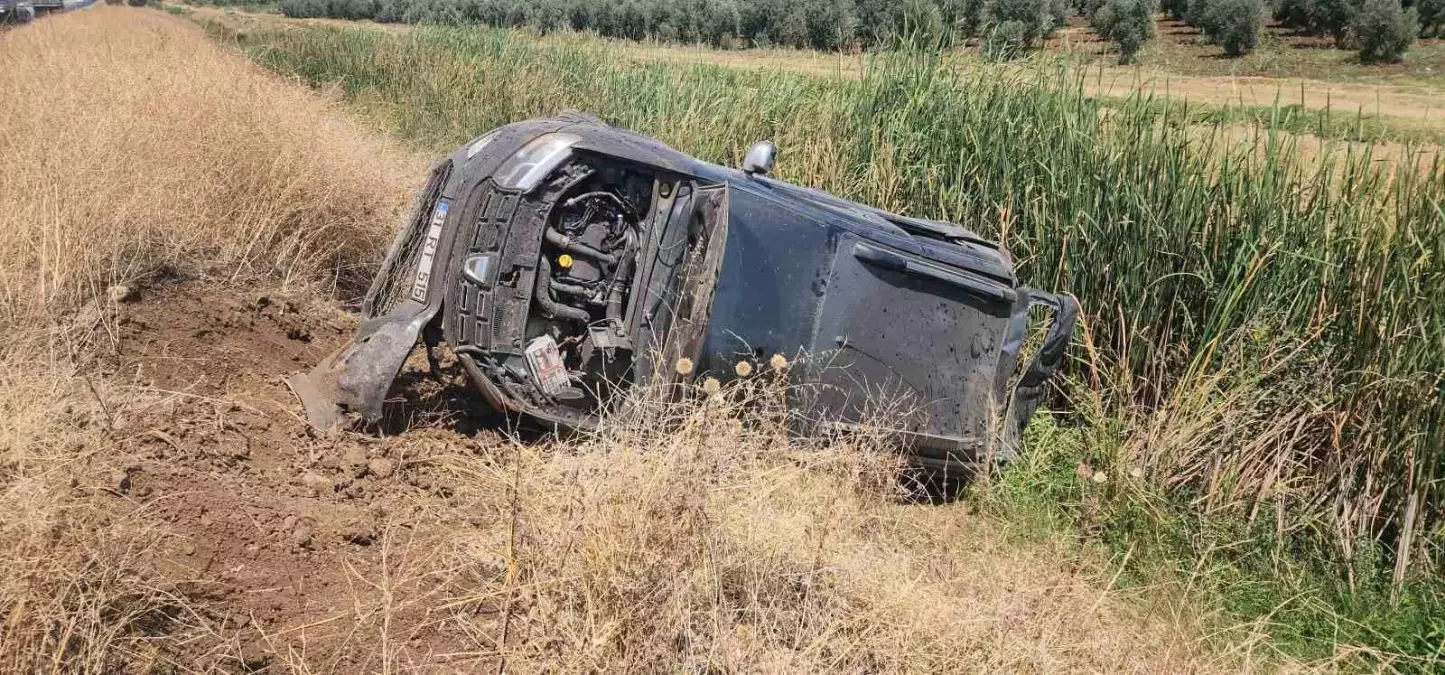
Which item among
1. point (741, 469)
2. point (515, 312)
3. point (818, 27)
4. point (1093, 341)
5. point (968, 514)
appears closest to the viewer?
point (741, 469)

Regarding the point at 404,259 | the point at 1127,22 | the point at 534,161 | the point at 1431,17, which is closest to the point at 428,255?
the point at 404,259

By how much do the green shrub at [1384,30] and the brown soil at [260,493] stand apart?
3508 centimetres

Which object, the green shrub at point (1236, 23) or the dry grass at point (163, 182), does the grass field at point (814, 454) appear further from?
the green shrub at point (1236, 23)

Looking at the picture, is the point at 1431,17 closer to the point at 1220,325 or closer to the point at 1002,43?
the point at 1002,43

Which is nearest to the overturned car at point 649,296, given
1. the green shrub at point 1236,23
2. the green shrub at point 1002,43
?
the green shrub at point 1002,43

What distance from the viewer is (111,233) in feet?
18.9

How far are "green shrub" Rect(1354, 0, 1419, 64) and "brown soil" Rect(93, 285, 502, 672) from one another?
35083 millimetres

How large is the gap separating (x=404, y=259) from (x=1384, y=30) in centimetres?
3520

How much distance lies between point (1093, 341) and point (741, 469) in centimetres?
330

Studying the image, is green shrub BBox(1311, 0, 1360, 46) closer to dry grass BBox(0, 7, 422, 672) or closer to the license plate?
dry grass BBox(0, 7, 422, 672)

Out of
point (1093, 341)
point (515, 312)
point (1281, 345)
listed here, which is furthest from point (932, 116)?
point (515, 312)

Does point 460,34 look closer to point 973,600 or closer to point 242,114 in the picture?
point 242,114

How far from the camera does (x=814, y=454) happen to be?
4363 millimetres

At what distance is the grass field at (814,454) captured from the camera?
3.33 meters
